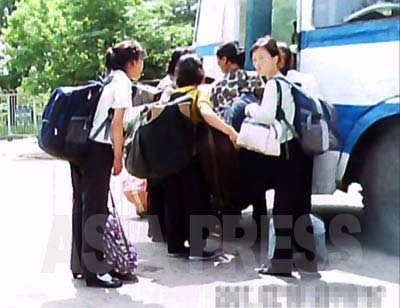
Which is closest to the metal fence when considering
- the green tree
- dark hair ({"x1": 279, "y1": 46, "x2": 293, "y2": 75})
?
the green tree

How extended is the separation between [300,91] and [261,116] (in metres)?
0.27

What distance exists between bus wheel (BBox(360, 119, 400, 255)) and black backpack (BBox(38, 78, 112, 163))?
1665 mm

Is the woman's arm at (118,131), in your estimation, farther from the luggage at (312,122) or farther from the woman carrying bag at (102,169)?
the luggage at (312,122)

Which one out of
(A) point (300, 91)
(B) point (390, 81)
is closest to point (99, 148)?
(A) point (300, 91)

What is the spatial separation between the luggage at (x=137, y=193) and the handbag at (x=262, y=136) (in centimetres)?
165

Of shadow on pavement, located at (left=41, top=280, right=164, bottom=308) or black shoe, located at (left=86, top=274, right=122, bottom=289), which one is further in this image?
black shoe, located at (left=86, top=274, right=122, bottom=289)

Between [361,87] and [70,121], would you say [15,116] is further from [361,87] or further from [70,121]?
[361,87]

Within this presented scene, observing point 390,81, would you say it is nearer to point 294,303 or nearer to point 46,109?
point 294,303

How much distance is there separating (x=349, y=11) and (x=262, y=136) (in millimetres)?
808

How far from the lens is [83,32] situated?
484 inches

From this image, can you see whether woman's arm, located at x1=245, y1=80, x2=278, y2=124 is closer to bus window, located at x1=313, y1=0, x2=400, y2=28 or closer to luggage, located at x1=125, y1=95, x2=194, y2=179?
bus window, located at x1=313, y1=0, x2=400, y2=28

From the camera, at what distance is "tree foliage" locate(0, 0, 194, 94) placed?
480 inches

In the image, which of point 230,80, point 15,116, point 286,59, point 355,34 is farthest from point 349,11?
point 15,116

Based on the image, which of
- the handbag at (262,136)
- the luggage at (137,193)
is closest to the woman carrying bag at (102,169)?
the handbag at (262,136)
